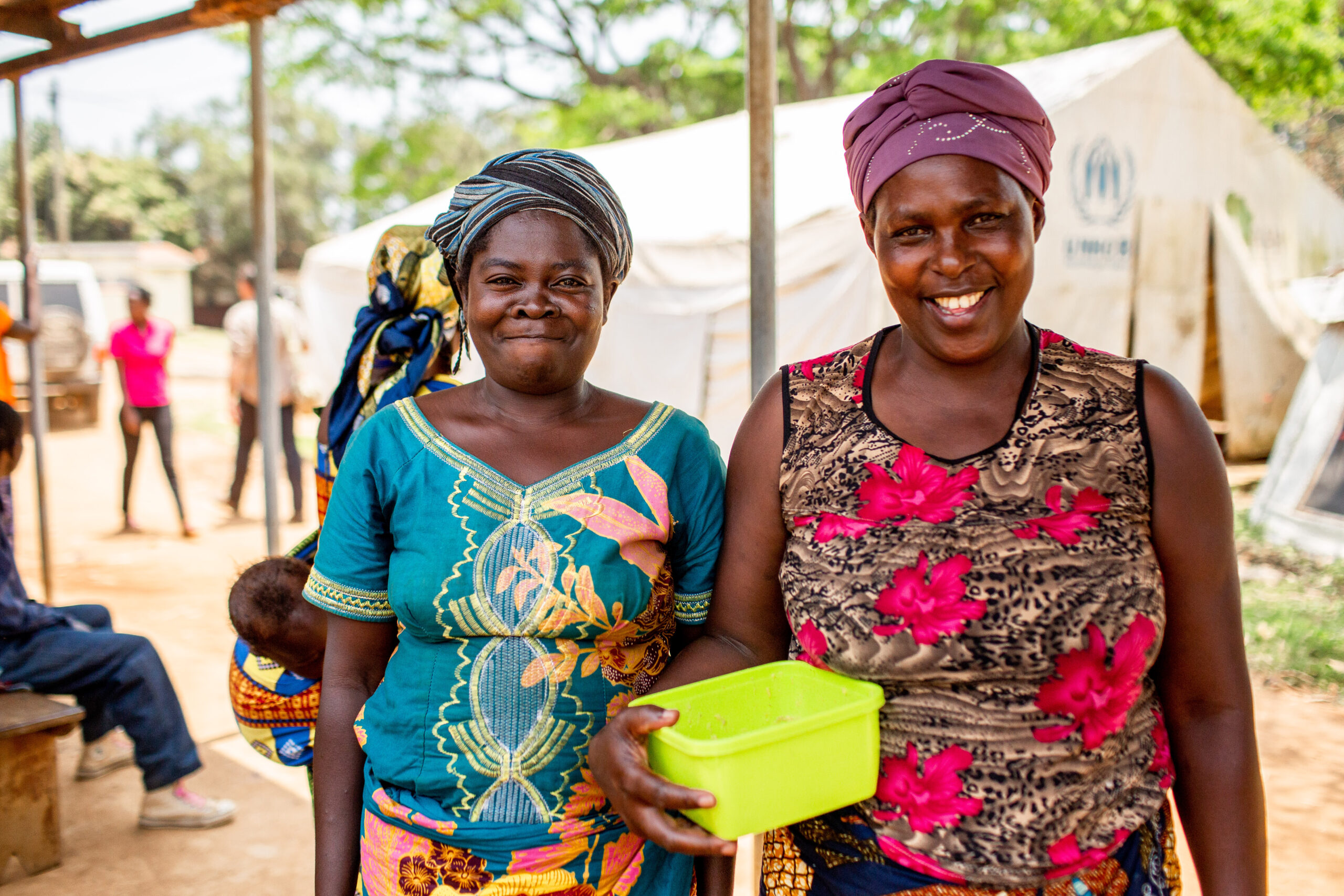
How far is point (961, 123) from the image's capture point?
1395mm

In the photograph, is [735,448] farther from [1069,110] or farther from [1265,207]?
[1265,207]

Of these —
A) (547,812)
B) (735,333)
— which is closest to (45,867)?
(547,812)

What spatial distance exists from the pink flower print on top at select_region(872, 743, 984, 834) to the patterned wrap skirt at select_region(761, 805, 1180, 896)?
2.5 inches

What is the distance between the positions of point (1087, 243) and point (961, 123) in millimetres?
8195

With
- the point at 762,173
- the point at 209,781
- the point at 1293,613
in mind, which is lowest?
the point at 209,781

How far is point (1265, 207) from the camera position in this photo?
10812 mm

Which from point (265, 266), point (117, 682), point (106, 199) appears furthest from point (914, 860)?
point (106, 199)

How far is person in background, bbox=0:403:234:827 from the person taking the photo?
3387mm

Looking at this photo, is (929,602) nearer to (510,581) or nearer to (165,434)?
(510,581)

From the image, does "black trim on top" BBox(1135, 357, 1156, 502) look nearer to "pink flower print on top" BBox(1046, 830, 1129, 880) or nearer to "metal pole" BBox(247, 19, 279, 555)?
"pink flower print on top" BBox(1046, 830, 1129, 880)

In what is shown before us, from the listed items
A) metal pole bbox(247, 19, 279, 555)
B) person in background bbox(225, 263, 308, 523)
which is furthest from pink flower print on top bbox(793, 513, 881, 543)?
person in background bbox(225, 263, 308, 523)

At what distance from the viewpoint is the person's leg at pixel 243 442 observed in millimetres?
8834

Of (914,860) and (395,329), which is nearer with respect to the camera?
(914,860)

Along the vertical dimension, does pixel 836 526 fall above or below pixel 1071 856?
above
